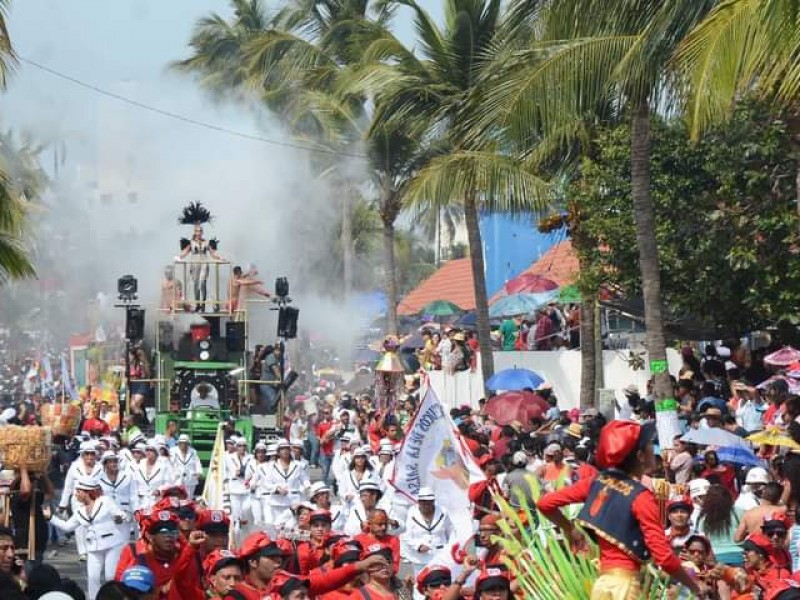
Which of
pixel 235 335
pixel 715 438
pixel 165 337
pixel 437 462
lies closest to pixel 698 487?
pixel 715 438

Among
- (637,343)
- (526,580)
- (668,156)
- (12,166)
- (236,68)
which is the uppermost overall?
(236,68)

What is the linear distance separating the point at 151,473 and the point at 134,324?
19.0 ft

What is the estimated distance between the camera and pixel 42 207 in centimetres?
4359

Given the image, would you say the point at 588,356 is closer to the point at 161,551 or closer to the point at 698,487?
the point at 698,487

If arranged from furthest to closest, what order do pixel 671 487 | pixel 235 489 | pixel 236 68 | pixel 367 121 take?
pixel 236 68 → pixel 367 121 → pixel 235 489 → pixel 671 487

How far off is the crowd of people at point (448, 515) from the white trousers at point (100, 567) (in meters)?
0.02

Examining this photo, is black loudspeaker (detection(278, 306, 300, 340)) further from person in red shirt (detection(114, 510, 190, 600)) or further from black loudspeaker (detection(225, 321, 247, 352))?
person in red shirt (detection(114, 510, 190, 600))

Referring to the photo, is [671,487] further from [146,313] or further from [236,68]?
[236,68]

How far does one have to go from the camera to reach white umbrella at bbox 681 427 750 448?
50.0 ft

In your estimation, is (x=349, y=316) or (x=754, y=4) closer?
(x=754, y=4)

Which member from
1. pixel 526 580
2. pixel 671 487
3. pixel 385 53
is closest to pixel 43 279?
pixel 385 53

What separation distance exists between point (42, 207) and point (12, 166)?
5930 mm

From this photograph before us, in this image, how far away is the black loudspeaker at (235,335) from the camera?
2561 cm

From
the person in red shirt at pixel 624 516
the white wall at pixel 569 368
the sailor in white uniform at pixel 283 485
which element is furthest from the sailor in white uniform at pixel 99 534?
the white wall at pixel 569 368
